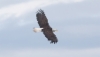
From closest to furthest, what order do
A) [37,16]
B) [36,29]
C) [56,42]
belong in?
1. [36,29]
2. [56,42]
3. [37,16]

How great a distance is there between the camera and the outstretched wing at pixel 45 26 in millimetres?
34928

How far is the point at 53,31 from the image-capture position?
36.2m

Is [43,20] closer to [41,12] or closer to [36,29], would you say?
[41,12]

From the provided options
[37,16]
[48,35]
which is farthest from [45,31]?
[37,16]

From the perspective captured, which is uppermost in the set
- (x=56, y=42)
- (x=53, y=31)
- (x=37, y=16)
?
(x=37, y=16)

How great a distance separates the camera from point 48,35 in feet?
115

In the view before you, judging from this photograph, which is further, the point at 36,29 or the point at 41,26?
the point at 41,26

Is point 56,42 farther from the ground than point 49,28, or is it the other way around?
point 49,28

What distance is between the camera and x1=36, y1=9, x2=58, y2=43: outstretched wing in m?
34.9

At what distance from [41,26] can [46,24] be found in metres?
1.11

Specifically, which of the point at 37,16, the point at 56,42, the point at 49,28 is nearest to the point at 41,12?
the point at 37,16

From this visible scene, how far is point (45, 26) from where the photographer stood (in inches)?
1441

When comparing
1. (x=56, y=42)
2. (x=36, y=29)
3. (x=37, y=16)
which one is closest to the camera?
(x=36, y=29)

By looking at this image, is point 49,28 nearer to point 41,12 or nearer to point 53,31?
point 53,31
